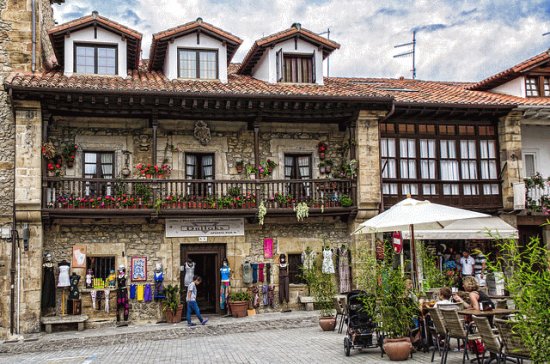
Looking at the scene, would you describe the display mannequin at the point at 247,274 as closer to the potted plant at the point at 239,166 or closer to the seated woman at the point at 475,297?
the potted plant at the point at 239,166

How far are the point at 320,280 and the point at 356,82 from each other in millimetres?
11270

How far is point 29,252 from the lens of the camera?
16.5 meters

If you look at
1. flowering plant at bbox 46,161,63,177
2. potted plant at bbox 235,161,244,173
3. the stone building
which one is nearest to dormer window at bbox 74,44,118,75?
the stone building

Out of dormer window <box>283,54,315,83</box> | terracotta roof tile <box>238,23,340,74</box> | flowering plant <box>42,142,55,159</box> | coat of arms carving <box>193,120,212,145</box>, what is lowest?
flowering plant <box>42,142,55,159</box>

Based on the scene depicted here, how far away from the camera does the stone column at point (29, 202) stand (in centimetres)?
1638

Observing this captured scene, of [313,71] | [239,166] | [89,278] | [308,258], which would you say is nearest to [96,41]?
[239,166]

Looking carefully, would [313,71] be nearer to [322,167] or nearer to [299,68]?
[299,68]

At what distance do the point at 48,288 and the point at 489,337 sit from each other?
12.5 meters

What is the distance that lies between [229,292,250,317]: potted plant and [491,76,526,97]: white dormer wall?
1237cm

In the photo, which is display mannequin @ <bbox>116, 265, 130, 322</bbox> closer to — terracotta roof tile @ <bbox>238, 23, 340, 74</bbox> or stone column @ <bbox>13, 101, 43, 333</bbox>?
stone column @ <bbox>13, 101, 43, 333</bbox>

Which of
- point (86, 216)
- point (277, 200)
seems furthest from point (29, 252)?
point (277, 200)

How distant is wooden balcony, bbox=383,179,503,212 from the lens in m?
19.8

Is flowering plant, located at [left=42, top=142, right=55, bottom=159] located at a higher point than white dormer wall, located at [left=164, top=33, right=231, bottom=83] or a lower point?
lower

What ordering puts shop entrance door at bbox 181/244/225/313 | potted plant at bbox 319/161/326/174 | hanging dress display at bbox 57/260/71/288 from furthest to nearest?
1. potted plant at bbox 319/161/326/174
2. shop entrance door at bbox 181/244/225/313
3. hanging dress display at bbox 57/260/71/288
